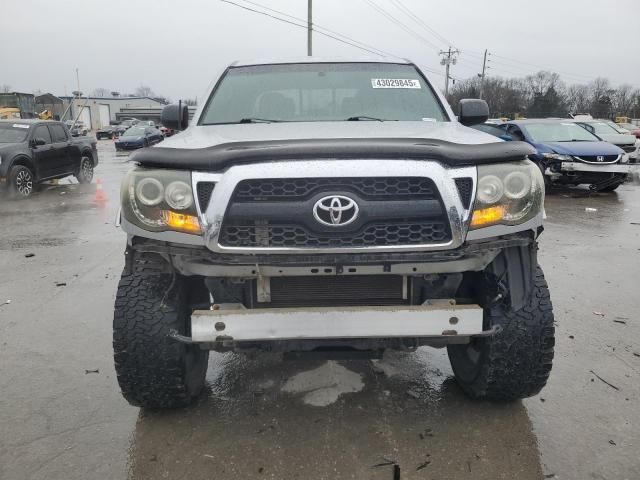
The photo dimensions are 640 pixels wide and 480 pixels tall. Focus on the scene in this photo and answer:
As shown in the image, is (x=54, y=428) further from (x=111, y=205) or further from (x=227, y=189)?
(x=111, y=205)

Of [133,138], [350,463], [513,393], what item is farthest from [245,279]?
[133,138]

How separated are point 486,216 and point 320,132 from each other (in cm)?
92

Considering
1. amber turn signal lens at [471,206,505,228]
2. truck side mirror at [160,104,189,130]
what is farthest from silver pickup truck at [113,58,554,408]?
truck side mirror at [160,104,189,130]

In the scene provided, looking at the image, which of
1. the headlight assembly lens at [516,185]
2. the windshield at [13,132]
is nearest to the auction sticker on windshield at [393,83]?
the headlight assembly lens at [516,185]

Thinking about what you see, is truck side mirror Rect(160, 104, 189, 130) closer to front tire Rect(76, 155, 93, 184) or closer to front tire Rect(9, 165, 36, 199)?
front tire Rect(9, 165, 36, 199)

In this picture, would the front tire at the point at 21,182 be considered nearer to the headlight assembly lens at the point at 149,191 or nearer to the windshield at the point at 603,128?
the headlight assembly lens at the point at 149,191

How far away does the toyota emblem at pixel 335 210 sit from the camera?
2.19 meters

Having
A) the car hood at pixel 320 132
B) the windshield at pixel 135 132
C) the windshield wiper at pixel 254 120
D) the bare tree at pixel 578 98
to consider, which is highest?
the bare tree at pixel 578 98

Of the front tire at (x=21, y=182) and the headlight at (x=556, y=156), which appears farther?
the headlight at (x=556, y=156)

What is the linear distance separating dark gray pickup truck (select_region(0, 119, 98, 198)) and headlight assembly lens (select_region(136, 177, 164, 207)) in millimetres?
9866

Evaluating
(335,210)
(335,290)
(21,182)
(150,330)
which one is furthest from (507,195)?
(21,182)

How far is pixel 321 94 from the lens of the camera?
359 cm

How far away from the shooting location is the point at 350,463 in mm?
2426

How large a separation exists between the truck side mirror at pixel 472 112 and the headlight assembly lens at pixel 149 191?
2493mm
